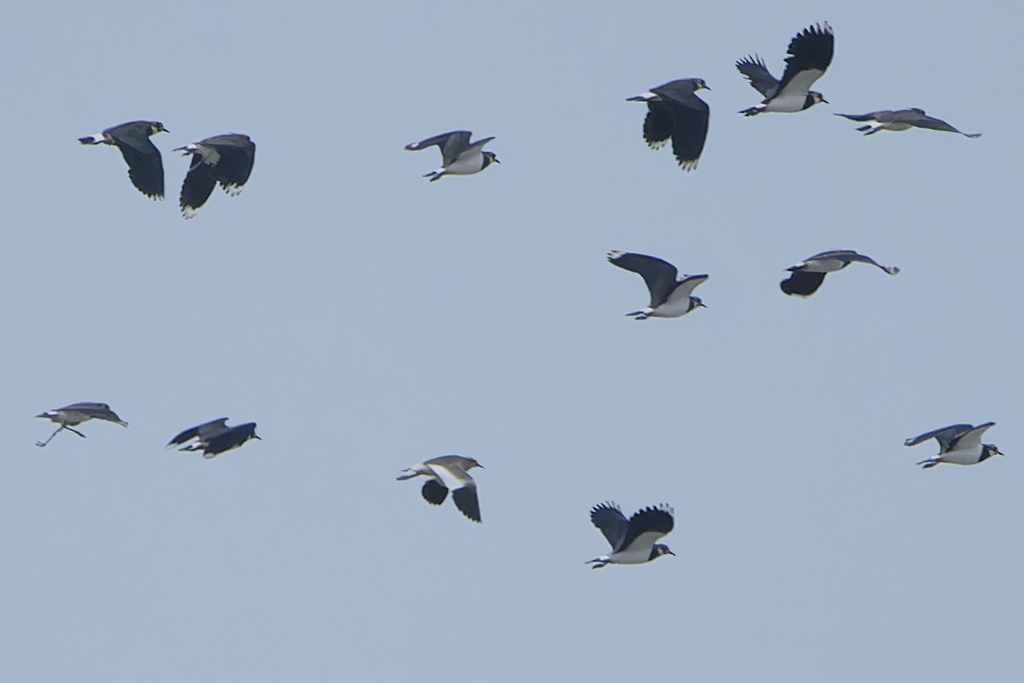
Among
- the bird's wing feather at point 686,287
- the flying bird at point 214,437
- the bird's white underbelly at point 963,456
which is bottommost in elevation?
A: the flying bird at point 214,437

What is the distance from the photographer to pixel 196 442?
37094 mm

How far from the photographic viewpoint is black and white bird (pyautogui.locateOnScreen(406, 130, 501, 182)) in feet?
124

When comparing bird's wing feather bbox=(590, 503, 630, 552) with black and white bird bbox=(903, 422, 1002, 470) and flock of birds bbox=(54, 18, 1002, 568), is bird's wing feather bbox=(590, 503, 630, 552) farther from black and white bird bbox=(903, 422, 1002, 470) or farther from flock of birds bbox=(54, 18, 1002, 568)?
black and white bird bbox=(903, 422, 1002, 470)

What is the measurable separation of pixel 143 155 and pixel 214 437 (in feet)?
17.7

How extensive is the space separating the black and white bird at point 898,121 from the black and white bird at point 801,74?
790mm

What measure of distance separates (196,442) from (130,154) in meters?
5.56

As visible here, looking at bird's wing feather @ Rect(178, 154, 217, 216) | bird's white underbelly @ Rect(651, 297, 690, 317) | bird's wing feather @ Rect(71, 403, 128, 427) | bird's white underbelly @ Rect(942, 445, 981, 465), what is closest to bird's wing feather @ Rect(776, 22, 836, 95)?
bird's white underbelly @ Rect(651, 297, 690, 317)

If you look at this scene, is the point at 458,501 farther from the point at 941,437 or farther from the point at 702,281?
the point at 941,437

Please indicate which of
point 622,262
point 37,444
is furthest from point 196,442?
point 622,262

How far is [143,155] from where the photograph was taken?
128ft

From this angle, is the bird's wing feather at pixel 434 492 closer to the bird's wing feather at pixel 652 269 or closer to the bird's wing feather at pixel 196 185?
the bird's wing feather at pixel 652 269

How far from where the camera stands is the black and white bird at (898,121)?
38.4 m

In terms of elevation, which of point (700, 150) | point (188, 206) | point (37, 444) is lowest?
point (37, 444)

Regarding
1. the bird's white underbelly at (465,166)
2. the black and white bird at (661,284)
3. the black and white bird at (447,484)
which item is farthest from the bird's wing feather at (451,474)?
the bird's white underbelly at (465,166)
